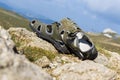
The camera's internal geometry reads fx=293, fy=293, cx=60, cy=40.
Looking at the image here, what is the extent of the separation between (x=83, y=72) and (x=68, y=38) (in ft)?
9.30

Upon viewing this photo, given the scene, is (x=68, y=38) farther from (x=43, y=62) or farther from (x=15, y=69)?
(x=15, y=69)

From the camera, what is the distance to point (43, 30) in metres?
18.1

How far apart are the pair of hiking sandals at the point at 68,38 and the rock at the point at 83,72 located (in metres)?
1.80

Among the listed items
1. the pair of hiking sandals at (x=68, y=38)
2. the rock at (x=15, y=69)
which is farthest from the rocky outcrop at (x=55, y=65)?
the pair of hiking sandals at (x=68, y=38)

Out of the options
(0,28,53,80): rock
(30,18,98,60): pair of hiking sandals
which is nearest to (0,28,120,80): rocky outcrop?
(0,28,53,80): rock

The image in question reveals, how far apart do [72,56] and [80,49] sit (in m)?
1.29

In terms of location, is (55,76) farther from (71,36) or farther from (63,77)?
(71,36)

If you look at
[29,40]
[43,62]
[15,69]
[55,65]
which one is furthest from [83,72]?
[15,69]

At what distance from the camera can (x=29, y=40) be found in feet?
58.3

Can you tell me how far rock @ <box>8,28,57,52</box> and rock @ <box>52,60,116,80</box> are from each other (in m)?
3.31

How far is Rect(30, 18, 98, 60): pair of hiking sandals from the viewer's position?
1600 centimetres

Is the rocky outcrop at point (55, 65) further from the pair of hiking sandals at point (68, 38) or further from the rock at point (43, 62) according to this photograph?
the pair of hiking sandals at point (68, 38)

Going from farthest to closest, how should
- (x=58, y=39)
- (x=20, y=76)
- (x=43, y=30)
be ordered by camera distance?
(x=43, y=30) → (x=58, y=39) → (x=20, y=76)

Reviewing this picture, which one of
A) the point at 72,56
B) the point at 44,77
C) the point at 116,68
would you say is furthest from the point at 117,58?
the point at 44,77
